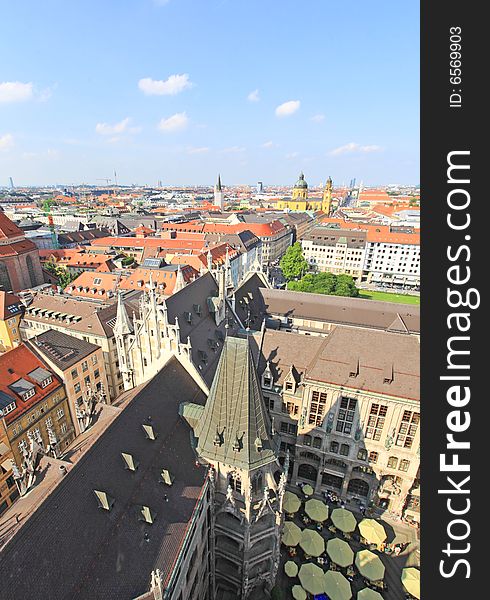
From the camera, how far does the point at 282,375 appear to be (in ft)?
145

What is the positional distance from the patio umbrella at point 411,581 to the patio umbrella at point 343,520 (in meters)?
6.14

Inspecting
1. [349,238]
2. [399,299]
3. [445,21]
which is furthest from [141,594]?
[349,238]

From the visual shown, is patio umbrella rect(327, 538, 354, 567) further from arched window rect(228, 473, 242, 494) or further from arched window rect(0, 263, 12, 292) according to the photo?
arched window rect(0, 263, 12, 292)

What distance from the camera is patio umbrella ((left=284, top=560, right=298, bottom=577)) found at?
3484 cm

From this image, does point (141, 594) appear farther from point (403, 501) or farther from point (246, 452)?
point (403, 501)

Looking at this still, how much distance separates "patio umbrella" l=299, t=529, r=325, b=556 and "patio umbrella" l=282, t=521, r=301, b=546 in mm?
568

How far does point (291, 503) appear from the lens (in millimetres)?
41469

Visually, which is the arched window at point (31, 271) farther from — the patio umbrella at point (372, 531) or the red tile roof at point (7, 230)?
the patio umbrella at point (372, 531)

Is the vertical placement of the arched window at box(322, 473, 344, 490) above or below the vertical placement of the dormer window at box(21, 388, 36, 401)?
below

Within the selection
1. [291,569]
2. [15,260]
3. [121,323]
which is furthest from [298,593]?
[15,260]

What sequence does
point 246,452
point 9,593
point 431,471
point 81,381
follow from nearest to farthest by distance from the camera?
point 431,471 < point 9,593 < point 246,452 < point 81,381

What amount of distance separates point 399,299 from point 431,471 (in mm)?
123977

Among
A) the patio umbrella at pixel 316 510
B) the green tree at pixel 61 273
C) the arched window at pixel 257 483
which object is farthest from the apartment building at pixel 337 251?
the arched window at pixel 257 483

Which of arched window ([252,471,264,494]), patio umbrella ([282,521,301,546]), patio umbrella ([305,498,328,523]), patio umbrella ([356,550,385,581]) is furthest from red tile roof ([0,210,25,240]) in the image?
patio umbrella ([356,550,385,581])
